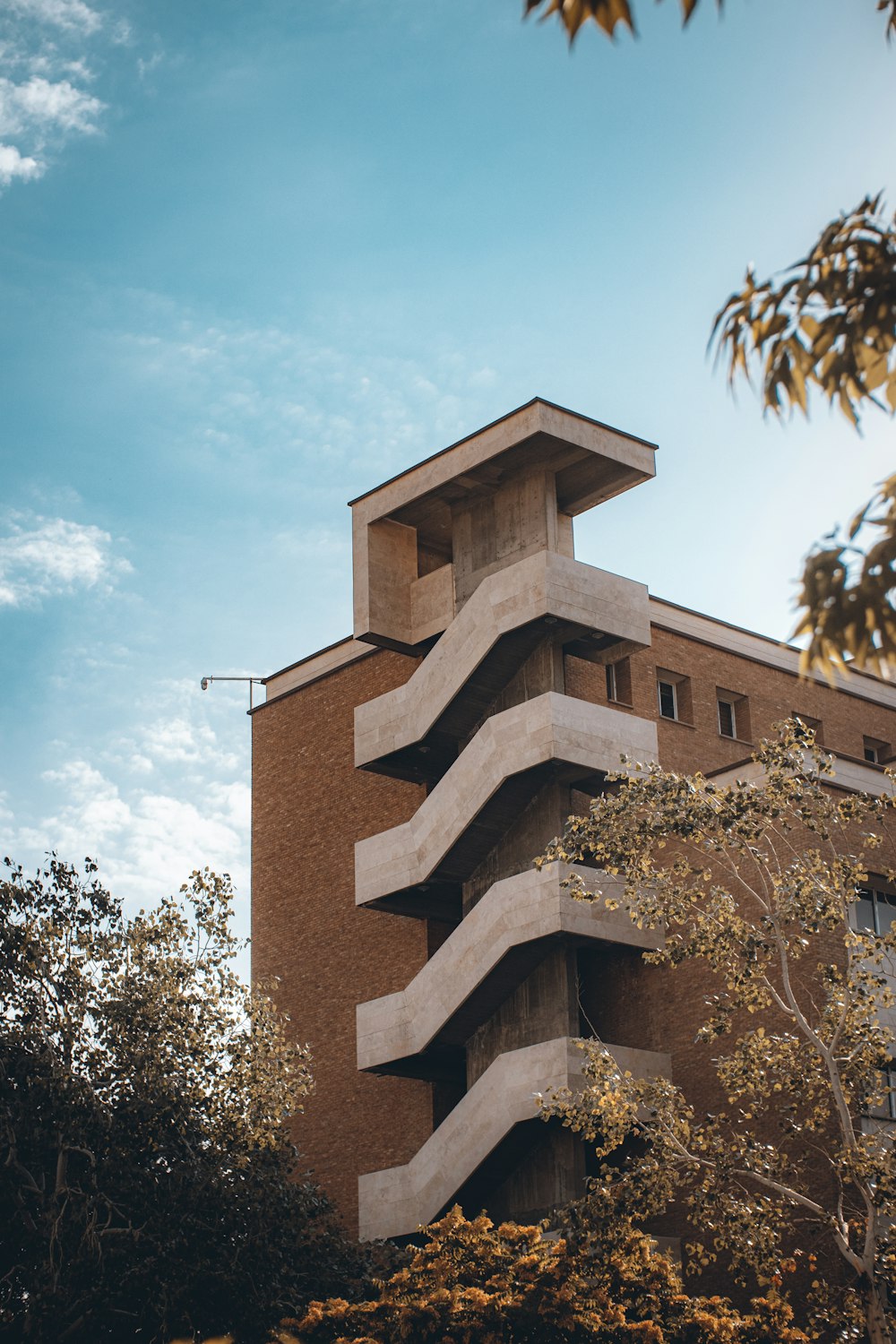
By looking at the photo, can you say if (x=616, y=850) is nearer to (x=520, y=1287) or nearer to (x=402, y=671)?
(x=520, y=1287)

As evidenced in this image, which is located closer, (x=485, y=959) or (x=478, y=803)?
(x=485, y=959)

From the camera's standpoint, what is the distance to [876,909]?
29.6 m

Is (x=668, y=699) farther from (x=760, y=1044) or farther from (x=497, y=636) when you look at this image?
(x=760, y=1044)

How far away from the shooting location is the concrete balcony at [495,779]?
31.4 meters

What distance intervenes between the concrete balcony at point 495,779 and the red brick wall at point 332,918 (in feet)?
12.5

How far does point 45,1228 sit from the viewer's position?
24375mm

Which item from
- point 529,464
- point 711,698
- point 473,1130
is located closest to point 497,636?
point 529,464

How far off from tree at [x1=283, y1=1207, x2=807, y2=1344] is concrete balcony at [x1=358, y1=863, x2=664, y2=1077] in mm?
7495

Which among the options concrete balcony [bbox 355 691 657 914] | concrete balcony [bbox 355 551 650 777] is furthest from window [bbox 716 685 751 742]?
concrete balcony [bbox 355 691 657 914]

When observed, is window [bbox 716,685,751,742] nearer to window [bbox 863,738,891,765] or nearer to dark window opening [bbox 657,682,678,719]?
dark window opening [bbox 657,682,678,719]

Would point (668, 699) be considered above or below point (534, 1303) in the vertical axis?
above

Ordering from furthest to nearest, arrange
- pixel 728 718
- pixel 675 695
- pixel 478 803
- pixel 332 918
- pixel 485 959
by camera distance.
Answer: pixel 728 718
pixel 332 918
pixel 675 695
pixel 478 803
pixel 485 959

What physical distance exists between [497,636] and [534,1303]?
44.9 feet

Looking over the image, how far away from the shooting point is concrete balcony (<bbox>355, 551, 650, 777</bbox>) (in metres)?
32.2
